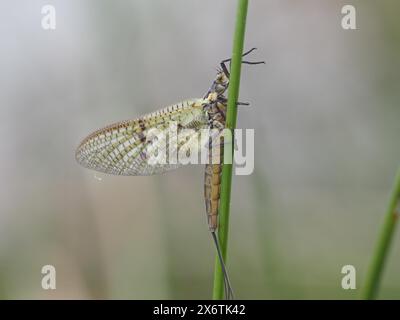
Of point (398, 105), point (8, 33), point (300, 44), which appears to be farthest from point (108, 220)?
point (398, 105)

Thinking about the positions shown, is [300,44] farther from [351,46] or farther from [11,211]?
[11,211]

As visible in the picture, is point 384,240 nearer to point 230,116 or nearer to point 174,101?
point 230,116

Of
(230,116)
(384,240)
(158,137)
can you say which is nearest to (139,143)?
(158,137)

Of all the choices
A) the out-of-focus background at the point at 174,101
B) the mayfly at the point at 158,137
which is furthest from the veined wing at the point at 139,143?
the out-of-focus background at the point at 174,101

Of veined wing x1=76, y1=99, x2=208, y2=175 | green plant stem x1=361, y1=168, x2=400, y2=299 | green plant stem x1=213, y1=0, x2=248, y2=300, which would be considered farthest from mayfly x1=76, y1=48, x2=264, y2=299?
green plant stem x1=361, y1=168, x2=400, y2=299
